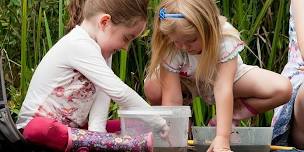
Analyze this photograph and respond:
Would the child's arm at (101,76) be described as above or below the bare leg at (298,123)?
above

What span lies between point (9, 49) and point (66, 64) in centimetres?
113

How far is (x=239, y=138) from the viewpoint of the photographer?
8.06ft

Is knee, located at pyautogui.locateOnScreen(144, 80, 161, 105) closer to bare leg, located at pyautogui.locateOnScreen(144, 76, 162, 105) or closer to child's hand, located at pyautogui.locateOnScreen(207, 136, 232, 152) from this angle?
bare leg, located at pyautogui.locateOnScreen(144, 76, 162, 105)

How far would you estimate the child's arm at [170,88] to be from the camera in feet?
8.28

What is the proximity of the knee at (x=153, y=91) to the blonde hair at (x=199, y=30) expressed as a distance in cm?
14

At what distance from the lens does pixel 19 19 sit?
3.25 meters

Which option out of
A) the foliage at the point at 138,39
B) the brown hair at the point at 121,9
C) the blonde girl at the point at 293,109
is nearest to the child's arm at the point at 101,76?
the brown hair at the point at 121,9

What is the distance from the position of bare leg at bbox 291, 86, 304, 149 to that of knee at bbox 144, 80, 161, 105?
1.51 ft

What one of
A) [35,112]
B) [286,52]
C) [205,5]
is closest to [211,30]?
[205,5]

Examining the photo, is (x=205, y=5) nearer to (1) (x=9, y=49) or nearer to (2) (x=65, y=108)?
(2) (x=65, y=108)

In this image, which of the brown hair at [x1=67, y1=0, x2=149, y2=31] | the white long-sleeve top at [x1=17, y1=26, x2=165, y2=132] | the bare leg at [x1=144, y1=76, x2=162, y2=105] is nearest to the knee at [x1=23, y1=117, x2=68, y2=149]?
the white long-sleeve top at [x1=17, y1=26, x2=165, y2=132]

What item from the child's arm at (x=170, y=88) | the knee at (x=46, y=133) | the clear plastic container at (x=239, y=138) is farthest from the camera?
the child's arm at (x=170, y=88)

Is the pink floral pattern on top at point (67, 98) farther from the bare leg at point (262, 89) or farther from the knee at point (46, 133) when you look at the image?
the bare leg at point (262, 89)

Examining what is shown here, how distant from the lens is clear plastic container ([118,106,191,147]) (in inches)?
85.5
